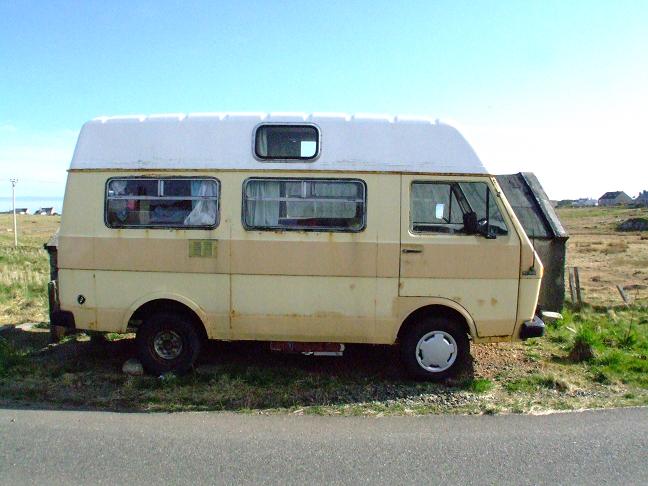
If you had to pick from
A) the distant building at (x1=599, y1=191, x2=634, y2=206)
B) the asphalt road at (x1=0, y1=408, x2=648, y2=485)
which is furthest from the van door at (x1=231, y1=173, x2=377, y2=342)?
the distant building at (x1=599, y1=191, x2=634, y2=206)

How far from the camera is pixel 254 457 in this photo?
4184 mm

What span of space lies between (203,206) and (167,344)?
5.76ft

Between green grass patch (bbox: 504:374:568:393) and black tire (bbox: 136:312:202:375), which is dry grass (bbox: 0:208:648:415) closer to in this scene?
green grass patch (bbox: 504:374:568:393)

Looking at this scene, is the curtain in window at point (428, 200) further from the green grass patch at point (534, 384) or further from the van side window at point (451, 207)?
the green grass patch at point (534, 384)

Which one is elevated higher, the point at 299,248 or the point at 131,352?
the point at 299,248

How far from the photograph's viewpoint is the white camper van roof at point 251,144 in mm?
5828

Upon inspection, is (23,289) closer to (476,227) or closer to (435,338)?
(435,338)

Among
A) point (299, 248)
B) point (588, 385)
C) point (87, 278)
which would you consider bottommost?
point (588, 385)

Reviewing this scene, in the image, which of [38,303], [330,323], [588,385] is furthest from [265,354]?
[38,303]

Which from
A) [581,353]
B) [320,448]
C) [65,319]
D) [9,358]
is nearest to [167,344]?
[65,319]

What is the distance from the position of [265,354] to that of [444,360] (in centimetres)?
246

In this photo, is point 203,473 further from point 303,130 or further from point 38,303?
point 38,303

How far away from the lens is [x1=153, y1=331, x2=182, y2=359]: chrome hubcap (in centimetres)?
621

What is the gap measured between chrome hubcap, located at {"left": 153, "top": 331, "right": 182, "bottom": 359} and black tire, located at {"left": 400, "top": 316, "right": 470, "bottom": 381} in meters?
2.71
